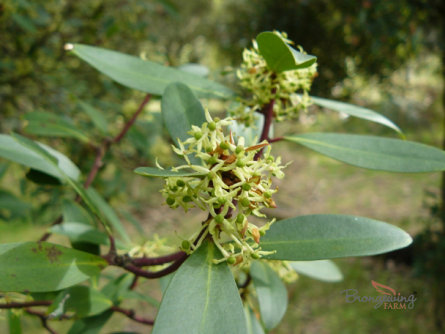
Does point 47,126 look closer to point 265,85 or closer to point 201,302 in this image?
point 265,85

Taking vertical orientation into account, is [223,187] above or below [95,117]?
above

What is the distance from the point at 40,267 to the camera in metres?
0.53

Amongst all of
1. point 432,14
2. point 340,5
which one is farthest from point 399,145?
point 340,5

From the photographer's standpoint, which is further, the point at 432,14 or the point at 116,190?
the point at 432,14

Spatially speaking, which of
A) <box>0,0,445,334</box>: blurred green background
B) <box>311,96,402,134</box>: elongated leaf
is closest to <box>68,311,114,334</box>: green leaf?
<box>0,0,445,334</box>: blurred green background

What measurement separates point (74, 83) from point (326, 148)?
78.1 inches

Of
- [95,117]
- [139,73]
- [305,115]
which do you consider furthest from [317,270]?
[305,115]

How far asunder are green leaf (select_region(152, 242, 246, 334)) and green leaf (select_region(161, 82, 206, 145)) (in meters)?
0.22

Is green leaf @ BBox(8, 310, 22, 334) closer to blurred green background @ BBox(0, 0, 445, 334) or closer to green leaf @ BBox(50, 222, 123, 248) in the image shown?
green leaf @ BBox(50, 222, 123, 248)

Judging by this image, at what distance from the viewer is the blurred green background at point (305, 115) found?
6.15 feet

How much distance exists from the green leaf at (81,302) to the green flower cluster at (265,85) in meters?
0.44

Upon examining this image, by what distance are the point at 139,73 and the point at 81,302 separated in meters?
0.46

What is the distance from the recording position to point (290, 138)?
28.3 inches

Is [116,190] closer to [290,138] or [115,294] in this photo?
[115,294]
